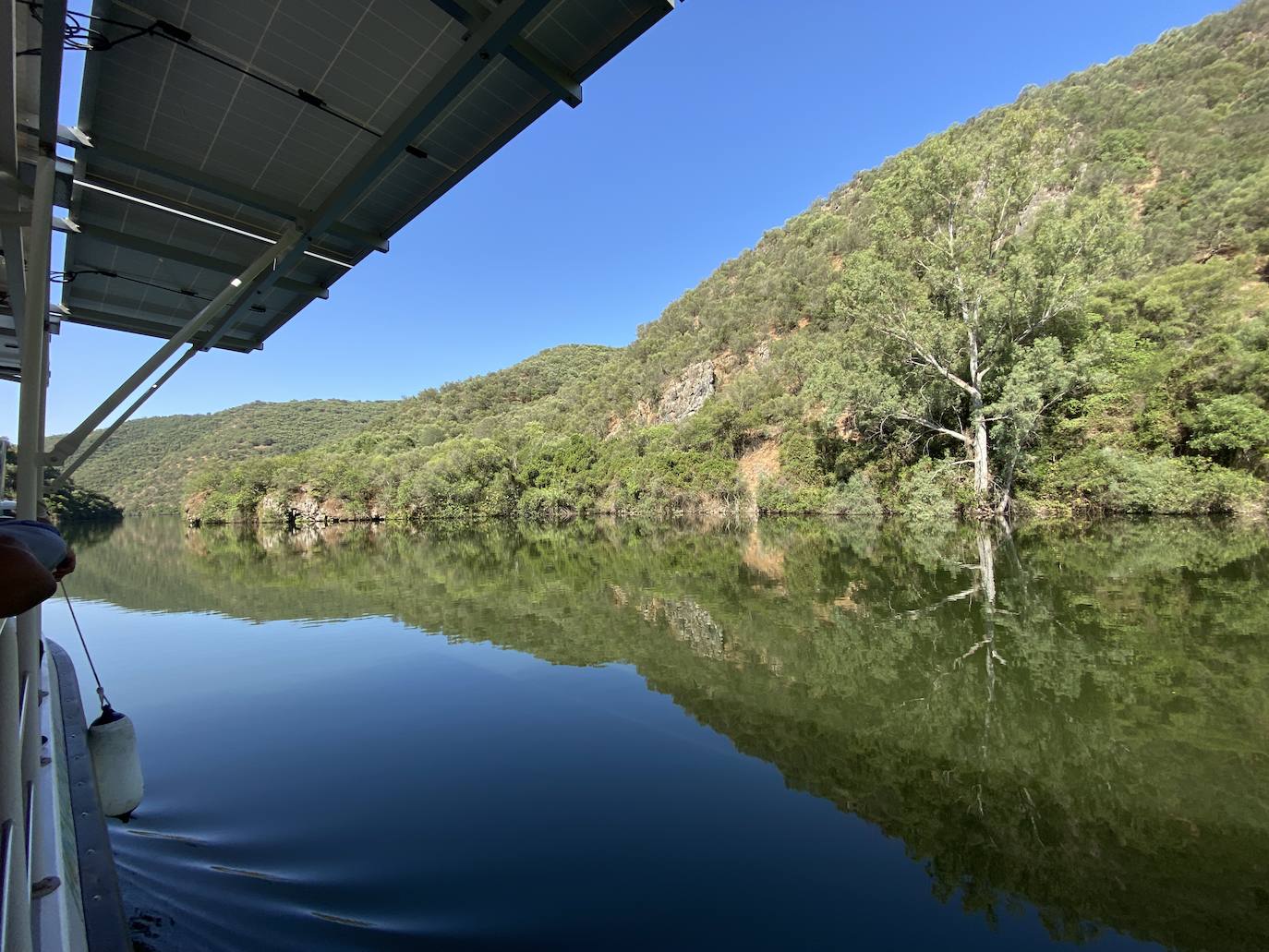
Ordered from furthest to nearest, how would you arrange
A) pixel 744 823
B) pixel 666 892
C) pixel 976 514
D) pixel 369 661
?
1. pixel 976 514
2. pixel 369 661
3. pixel 744 823
4. pixel 666 892

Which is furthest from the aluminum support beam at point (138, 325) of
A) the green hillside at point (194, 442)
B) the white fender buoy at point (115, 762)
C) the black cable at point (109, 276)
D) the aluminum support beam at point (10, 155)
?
the green hillside at point (194, 442)

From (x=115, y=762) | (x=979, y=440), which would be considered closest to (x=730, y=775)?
(x=115, y=762)

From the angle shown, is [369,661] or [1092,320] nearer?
[369,661]

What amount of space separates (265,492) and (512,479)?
33994mm

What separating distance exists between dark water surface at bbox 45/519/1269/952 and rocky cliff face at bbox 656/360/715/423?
2028 inches

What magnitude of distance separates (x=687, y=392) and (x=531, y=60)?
60.6 metres

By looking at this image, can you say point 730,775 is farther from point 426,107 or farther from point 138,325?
point 138,325

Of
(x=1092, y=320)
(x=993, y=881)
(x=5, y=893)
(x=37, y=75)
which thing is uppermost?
(x=1092, y=320)

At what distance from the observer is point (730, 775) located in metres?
4.66

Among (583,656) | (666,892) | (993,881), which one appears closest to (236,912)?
(666,892)

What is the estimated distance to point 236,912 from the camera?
10.2 ft

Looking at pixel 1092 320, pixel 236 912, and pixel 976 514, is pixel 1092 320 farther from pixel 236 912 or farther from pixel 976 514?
pixel 236 912

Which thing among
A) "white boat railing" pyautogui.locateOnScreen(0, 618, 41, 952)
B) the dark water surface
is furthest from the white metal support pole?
the dark water surface

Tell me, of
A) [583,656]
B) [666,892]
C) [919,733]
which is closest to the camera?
[666,892]
